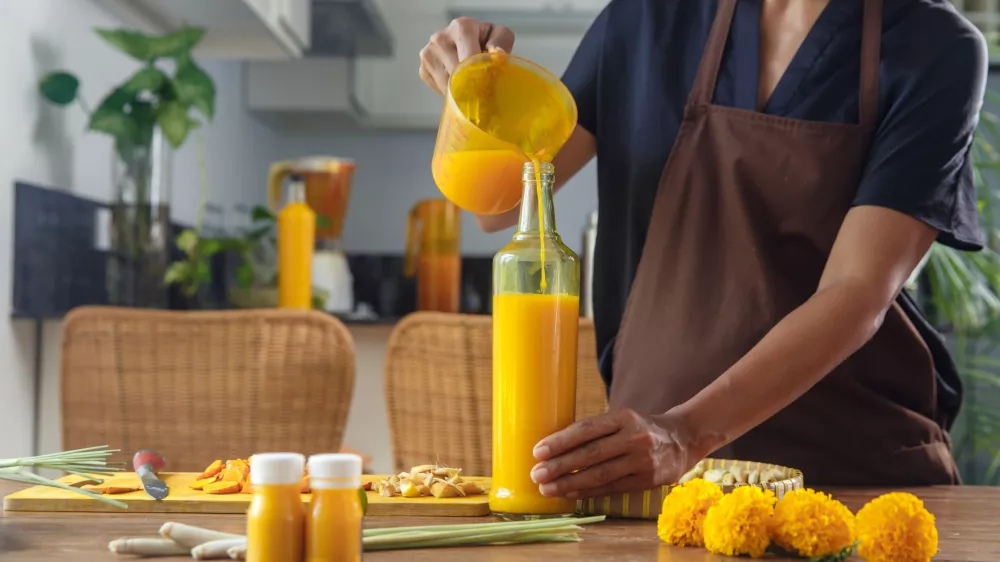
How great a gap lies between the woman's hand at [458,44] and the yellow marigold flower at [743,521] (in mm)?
484

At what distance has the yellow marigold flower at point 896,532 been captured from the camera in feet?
2.13

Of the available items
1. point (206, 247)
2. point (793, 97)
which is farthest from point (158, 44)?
point (793, 97)

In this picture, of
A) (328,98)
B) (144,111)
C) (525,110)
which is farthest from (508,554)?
(328,98)

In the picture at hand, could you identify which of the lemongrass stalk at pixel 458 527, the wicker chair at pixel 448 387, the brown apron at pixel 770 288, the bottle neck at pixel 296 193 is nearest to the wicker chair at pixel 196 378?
the wicker chair at pixel 448 387

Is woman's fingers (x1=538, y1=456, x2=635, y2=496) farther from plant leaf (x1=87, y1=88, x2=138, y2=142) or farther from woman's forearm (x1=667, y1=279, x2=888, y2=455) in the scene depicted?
plant leaf (x1=87, y1=88, x2=138, y2=142)

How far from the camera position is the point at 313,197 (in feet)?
9.33

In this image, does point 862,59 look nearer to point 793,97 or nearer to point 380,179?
point 793,97

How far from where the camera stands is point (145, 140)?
2043 millimetres

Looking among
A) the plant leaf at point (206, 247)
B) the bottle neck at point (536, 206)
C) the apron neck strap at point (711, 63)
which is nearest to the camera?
the bottle neck at point (536, 206)

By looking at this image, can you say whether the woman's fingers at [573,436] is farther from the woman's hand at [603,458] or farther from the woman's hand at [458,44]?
the woman's hand at [458,44]

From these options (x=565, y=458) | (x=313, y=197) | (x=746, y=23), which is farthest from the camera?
(x=313, y=197)

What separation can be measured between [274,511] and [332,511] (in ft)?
0.11

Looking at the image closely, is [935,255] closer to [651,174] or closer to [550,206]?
[651,174]

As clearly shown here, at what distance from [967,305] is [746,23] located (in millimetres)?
1588
